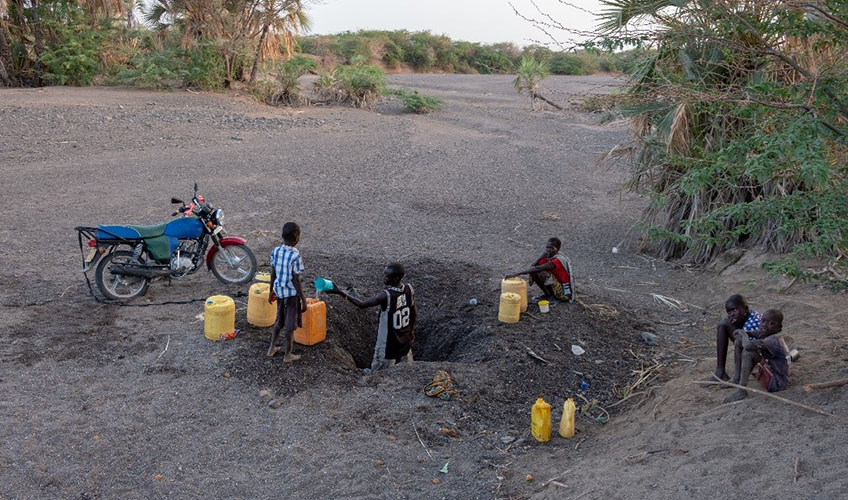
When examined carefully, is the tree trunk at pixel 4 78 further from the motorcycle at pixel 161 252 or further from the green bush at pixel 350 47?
the green bush at pixel 350 47

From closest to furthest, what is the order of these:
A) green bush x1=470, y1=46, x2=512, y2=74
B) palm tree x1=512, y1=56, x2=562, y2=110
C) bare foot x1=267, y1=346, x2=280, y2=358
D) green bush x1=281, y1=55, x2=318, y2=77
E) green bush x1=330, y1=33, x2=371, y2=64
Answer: bare foot x1=267, y1=346, x2=280, y2=358 → green bush x1=281, y1=55, x2=318, y2=77 → palm tree x1=512, y1=56, x2=562, y2=110 → green bush x1=330, y1=33, x2=371, y2=64 → green bush x1=470, y1=46, x2=512, y2=74

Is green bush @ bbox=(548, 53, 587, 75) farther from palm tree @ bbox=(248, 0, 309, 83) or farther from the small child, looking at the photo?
the small child

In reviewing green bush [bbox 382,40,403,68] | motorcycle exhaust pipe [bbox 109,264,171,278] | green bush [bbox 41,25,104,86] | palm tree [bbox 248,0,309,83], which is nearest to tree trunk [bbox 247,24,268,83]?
palm tree [bbox 248,0,309,83]

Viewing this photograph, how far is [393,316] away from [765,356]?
2850mm

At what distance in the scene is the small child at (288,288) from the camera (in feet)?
18.4

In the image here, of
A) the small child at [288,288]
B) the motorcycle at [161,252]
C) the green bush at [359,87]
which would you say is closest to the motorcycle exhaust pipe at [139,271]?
the motorcycle at [161,252]

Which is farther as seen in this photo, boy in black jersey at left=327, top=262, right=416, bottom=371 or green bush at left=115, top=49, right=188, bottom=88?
green bush at left=115, top=49, right=188, bottom=88

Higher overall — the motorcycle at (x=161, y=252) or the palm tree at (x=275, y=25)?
the palm tree at (x=275, y=25)

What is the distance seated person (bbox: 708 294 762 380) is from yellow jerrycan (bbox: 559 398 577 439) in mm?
1143

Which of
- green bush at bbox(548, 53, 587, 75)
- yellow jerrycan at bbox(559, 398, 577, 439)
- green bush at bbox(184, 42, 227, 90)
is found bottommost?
yellow jerrycan at bbox(559, 398, 577, 439)

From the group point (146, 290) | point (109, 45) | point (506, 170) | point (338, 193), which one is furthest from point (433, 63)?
point (146, 290)

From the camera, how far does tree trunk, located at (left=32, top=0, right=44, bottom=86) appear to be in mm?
19734

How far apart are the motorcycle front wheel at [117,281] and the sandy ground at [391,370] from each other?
0.20m

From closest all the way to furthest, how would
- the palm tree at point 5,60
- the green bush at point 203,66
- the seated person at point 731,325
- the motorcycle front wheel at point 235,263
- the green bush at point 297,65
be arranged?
the seated person at point 731,325 → the motorcycle front wheel at point 235,263 → the palm tree at point 5,60 → the green bush at point 203,66 → the green bush at point 297,65
